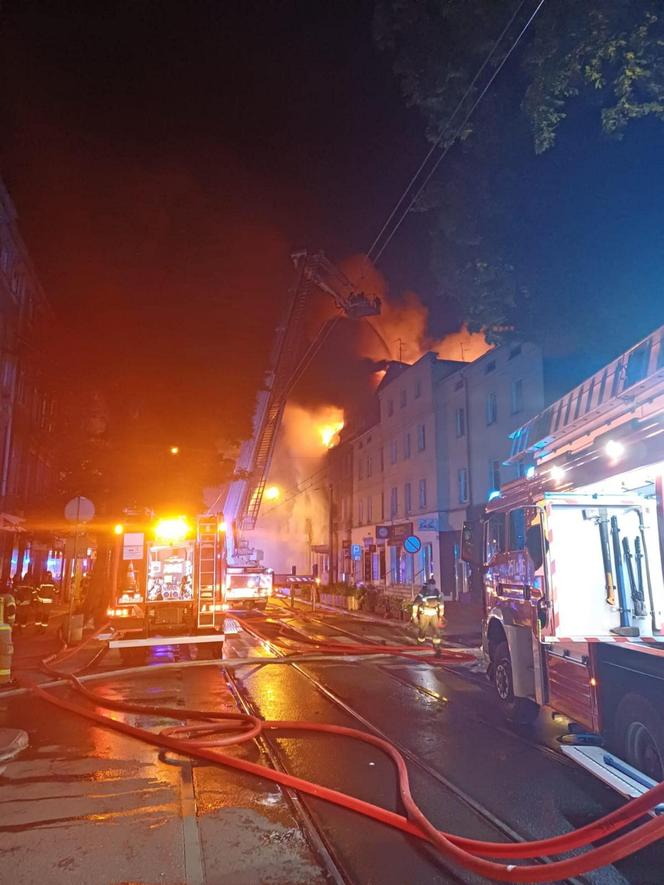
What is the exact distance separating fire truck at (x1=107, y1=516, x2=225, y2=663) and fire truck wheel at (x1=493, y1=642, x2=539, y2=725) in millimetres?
5791

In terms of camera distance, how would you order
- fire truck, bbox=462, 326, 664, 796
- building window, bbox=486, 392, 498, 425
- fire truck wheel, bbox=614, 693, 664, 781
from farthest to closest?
1. building window, bbox=486, 392, 498, 425
2. fire truck, bbox=462, 326, 664, 796
3. fire truck wheel, bbox=614, 693, 664, 781

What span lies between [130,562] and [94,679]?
7.86ft

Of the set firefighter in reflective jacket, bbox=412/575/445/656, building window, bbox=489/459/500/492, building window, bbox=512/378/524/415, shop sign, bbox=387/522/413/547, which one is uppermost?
building window, bbox=512/378/524/415

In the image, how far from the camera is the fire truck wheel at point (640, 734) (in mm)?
4488

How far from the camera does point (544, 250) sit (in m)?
12.2

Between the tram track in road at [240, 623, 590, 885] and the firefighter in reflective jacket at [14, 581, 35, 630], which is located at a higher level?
the firefighter in reflective jacket at [14, 581, 35, 630]

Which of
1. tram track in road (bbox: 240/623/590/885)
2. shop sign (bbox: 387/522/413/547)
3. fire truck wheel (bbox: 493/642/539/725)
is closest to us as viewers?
tram track in road (bbox: 240/623/590/885)

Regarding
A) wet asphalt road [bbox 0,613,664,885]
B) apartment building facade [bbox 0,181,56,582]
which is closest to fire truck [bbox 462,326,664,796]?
wet asphalt road [bbox 0,613,664,885]

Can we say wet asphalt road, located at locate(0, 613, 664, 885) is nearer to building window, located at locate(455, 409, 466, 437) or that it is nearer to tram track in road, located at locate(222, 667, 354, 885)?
tram track in road, located at locate(222, 667, 354, 885)

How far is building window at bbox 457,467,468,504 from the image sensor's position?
27141 millimetres

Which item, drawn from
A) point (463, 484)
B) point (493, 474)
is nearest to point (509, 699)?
point (493, 474)

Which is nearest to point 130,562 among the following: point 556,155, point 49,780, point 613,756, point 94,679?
point 94,679

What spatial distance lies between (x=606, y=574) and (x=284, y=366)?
2456 cm

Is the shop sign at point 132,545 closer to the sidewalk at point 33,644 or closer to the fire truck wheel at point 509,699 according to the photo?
the sidewalk at point 33,644
